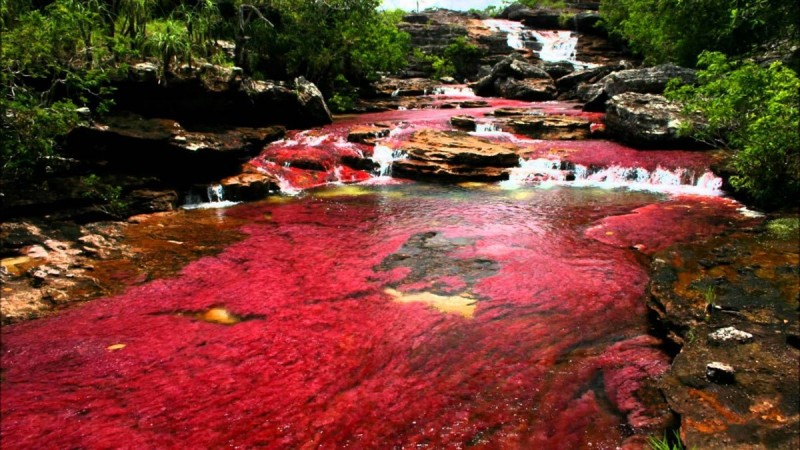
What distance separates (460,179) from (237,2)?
53.1ft

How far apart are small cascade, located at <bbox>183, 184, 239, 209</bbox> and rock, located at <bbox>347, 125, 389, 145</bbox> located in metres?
6.19

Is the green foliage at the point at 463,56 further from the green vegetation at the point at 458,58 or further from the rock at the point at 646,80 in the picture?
the rock at the point at 646,80

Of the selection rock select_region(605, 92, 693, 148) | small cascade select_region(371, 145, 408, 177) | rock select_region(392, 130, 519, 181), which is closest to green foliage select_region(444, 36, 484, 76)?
rock select_region(605, 92, 693, 148)

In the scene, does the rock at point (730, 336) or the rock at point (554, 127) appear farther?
the rock at point (554, 127)

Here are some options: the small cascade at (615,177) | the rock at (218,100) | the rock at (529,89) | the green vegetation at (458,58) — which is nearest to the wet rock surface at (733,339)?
the small cascade at (615,177)

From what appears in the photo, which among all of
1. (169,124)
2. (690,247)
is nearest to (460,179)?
(690,247)

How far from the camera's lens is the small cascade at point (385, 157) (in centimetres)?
1616

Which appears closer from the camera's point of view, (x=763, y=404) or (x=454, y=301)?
(x=763, y=404)

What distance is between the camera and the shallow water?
421 centimetres

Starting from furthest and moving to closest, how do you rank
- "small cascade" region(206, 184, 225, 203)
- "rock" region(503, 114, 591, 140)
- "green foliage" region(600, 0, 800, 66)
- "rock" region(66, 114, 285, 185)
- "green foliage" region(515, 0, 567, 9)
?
"green foliage" region(515, 0, 567, 9) → "rock" region(503, 114, 591, 140) → "green foliage" region(600, 0, 800, 66) → "small cascade" region(206, 184, 225, 203) → "rock" region(66, 114, 285, 185)

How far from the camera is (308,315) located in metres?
6.42

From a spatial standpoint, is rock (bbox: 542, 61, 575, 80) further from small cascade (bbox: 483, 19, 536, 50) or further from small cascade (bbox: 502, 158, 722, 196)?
small cascade (bbox: 502, 158, 722, 196)

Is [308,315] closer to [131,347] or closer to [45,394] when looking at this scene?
[131,347]

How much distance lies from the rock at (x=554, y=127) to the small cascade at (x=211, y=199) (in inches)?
491
